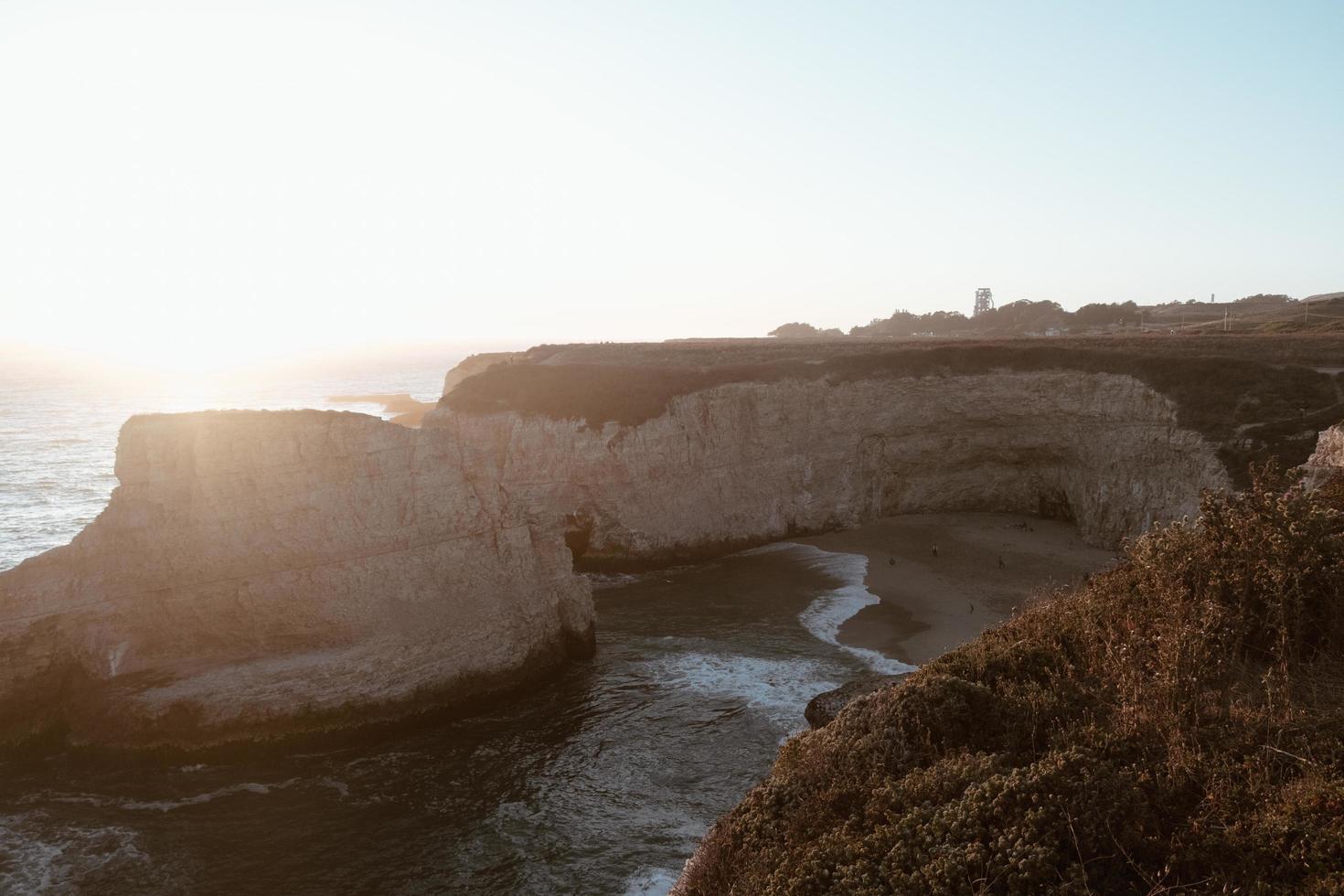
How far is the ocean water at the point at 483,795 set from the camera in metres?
15.9

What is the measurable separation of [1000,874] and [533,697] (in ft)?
56.0

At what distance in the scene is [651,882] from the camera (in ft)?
50.2

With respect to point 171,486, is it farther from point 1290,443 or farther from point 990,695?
point 1290,443

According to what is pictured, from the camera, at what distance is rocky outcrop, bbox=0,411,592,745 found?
2031 centimetres

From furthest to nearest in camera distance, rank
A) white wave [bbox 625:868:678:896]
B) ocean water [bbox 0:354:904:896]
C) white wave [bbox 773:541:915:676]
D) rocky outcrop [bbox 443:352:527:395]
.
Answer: rocky outcrop [bbox 443:352:527:395], white wave [bbox 773:541:915:676], ocean water [bbox 0:354:904:896], white wave [bbox 625:868:678:896]

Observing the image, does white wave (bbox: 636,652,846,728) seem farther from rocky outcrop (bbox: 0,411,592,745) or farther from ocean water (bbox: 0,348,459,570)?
ocean water (bbox: 0,348,459,570)

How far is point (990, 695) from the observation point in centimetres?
1161

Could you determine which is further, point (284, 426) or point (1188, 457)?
point (1188, 457)

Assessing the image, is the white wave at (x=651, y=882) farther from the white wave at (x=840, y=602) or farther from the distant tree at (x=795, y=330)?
the distant tree at (x=795, y=330)

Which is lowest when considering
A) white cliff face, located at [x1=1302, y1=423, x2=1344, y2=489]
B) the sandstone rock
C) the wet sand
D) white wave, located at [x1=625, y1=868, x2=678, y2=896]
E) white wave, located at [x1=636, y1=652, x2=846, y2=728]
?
white wave, located at [x1=625, y1=868, x2=678, y2=896]

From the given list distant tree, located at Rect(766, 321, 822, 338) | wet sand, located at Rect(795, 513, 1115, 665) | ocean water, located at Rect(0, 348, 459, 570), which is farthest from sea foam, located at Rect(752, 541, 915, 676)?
distant tree, located at Rect(766, 321, 822, 338)

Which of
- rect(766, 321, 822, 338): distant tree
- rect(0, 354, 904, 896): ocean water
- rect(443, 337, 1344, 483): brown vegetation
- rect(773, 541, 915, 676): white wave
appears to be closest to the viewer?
rect(0, 354, 904, 896): ocean water

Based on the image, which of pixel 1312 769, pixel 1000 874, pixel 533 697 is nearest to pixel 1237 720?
pixel 1312 769

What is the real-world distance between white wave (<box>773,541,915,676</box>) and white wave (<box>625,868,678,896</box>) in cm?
1067
